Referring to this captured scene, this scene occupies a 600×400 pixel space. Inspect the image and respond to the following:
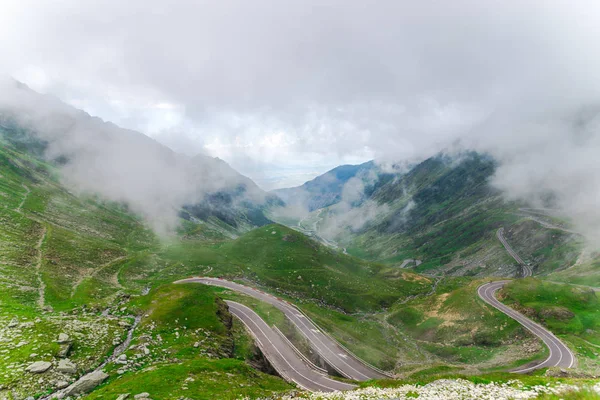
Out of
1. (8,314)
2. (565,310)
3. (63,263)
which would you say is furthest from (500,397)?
(63,263)

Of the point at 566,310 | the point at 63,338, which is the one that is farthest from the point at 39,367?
the point at 566,310

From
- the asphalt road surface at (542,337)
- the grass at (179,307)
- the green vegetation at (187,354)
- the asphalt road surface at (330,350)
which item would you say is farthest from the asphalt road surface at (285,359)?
the asphalt road surface at (542,337)

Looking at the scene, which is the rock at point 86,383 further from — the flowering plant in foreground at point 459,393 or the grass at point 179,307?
the flowering plant in foreground at point 459,393

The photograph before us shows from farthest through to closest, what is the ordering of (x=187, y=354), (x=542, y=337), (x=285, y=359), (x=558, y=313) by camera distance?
(x=558, y=313), (x=542, y=337), (x=285, y=359), (x=187, y=354)

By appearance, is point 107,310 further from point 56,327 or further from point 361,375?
point 361,375

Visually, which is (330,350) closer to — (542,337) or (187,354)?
(187,354)
